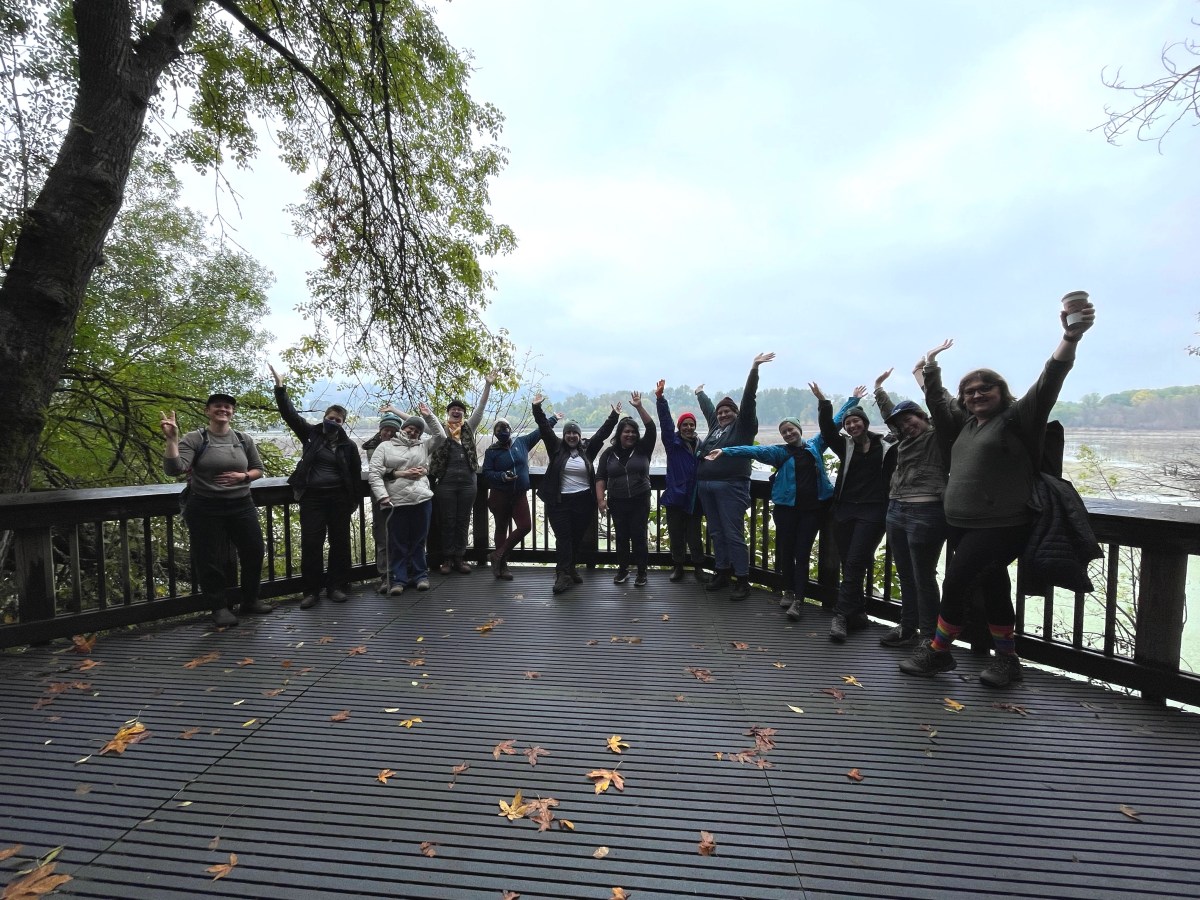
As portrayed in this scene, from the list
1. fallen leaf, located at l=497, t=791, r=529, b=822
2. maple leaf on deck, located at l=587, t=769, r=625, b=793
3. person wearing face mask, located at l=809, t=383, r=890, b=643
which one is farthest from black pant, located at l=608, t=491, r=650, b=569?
fallen leaf, located at l=497, t=791, r=529, b=822

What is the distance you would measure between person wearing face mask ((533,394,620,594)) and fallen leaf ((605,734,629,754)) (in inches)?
94.8

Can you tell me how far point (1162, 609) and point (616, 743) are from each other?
2940 mm

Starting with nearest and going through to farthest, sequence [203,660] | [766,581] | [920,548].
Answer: [920,548] < [203,660] < [766,581]

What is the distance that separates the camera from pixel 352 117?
5.38 m

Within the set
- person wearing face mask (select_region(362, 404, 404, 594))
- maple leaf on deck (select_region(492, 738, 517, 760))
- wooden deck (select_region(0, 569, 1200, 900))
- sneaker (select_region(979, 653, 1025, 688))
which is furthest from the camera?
person wearing face mask (select_region(362, 404, 404, 594))

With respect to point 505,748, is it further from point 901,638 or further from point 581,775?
point 901,638

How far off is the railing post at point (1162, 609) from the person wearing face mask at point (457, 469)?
4709 mm

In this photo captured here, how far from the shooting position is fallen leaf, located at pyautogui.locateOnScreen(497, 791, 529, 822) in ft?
6.10

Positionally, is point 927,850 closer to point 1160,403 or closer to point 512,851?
point 512,851

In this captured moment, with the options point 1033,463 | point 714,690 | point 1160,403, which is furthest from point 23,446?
point 1160,403

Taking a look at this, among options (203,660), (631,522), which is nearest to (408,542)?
(203,660)

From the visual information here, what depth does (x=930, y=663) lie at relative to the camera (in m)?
3.01

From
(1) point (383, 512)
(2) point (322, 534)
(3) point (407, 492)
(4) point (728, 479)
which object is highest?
(4) point (728, 479)

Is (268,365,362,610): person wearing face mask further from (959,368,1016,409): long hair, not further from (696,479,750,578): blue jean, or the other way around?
(959,368,1016,409): long hair
